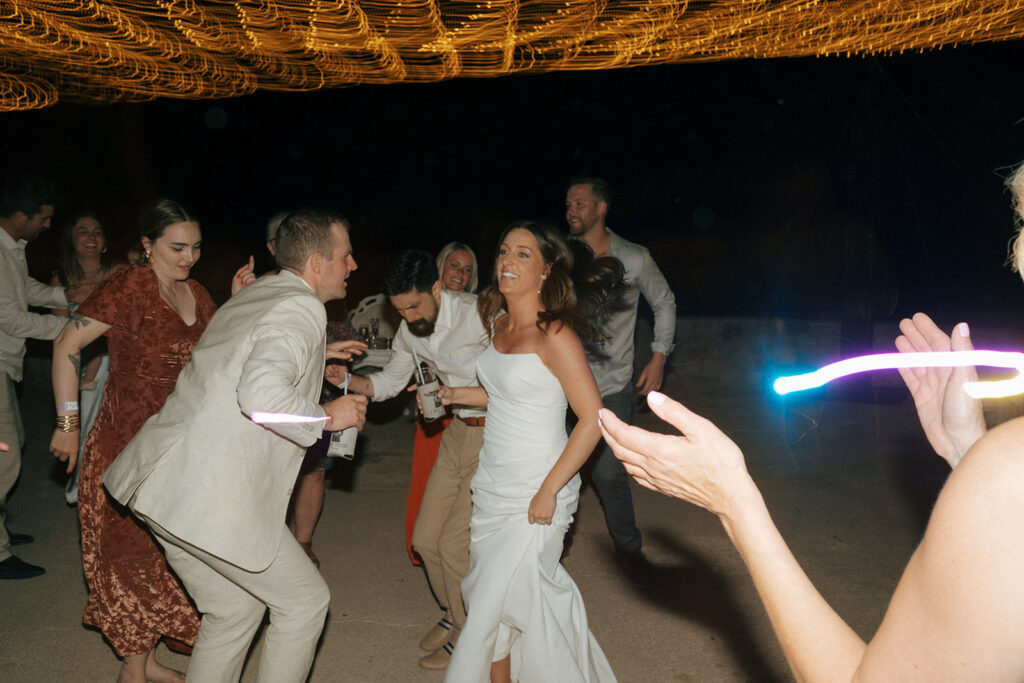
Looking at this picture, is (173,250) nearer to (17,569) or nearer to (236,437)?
A: (236,437)

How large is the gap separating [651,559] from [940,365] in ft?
10.8

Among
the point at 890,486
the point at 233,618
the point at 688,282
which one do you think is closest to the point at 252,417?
the point at 233,618

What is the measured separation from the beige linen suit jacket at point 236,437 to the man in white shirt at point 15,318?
216cm

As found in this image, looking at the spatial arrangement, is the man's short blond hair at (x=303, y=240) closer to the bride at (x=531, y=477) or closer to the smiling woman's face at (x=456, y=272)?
the bride at (x=531, y=477)

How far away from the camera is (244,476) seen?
7.86 ft

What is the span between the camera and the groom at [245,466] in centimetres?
235

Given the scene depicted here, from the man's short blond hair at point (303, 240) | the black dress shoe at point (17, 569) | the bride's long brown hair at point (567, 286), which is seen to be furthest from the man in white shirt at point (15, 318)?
the bride's long brown hair at point (567, 286)

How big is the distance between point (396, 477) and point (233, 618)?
11.3 feet

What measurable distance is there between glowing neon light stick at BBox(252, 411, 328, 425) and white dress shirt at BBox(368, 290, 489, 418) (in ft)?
3.92

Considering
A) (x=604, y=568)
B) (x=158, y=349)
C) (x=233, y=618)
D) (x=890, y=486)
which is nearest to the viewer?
(x=233, y=618)

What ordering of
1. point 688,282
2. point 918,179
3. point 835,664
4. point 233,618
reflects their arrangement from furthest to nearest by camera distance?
point 688,282, point 918,179, point 233,618, point 835,664

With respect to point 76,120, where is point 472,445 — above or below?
below

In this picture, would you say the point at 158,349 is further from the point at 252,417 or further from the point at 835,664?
the point at 835,664

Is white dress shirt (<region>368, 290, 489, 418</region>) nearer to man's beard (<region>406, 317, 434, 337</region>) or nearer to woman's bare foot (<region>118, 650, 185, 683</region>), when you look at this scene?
man's beard (<region>406, 317, 434, 337</region>)
